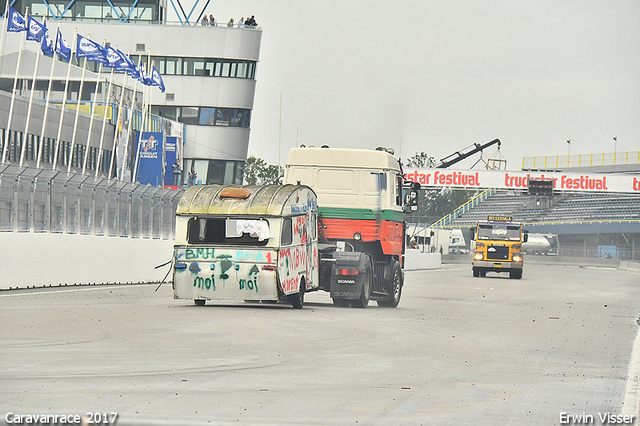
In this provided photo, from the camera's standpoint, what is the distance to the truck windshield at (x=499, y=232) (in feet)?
159

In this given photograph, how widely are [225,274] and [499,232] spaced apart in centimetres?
3142

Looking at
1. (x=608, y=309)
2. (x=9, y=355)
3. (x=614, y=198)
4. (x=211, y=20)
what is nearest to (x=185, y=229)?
(x=9, y=355)

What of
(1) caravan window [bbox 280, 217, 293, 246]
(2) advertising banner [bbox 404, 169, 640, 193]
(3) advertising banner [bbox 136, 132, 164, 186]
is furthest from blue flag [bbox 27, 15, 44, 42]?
(2) advertising banner [bbox 404, 169, 640, 193]

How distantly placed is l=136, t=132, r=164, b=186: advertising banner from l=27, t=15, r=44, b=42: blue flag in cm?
2240

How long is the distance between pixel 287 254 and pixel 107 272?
1072cm

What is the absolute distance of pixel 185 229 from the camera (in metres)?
19.6

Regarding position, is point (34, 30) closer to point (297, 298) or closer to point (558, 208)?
point (297, 298)

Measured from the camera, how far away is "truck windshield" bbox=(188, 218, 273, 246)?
1945 centimetres

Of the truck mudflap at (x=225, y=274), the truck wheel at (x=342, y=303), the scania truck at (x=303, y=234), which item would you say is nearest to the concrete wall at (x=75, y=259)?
the scania truck at (x=303, y=234)

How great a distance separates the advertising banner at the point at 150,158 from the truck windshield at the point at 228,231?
42667mm

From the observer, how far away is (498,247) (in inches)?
1897

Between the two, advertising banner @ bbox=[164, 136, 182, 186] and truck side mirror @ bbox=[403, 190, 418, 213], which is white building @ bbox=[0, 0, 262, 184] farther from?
truck side mirror @ bbox=[403, 190, 418, 213]

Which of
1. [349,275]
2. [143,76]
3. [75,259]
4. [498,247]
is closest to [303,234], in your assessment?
[349,275]

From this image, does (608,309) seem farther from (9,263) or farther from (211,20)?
(211,20)
